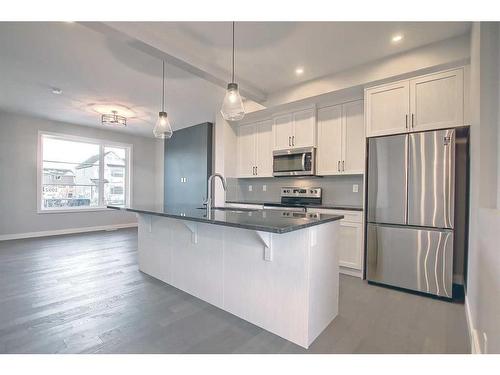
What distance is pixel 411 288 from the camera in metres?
2.58

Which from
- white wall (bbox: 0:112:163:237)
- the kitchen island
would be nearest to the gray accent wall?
white wall (bbox: 0:112:163:237)

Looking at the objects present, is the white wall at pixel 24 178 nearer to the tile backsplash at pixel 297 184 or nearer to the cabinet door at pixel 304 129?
the tile backsplash at pixel 297 184

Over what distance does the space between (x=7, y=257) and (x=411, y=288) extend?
5424mm

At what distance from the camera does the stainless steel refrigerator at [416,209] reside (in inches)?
95.1

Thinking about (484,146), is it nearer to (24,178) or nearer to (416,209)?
(416,209)

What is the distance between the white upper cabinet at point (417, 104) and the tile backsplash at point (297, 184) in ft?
3.22

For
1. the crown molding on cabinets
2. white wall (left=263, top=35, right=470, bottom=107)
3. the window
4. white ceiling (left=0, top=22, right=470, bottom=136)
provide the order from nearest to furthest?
white ceiling (left=0, top=22, right=470, bottom=136), white wall (left=263, top=35, right=470, bottom=107), the crown molding on cabinets, the window

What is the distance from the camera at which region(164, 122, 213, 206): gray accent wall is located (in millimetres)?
5594

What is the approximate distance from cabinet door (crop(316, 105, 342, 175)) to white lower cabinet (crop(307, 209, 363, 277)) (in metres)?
0.76

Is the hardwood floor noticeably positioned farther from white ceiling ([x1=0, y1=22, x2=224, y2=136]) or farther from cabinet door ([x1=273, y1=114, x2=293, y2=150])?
white ceiling ([x1=0, y1=22, x2=224, y2=136])

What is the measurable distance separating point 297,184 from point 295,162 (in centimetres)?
59

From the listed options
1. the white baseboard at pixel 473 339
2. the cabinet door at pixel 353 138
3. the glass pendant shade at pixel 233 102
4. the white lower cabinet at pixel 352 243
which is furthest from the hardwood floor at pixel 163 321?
the glass pendant shade at pixel 233 102
